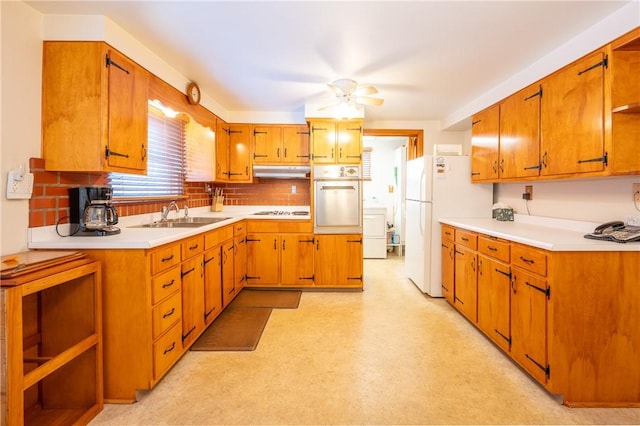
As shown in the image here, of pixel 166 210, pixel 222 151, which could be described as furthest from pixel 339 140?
pixel 166 210

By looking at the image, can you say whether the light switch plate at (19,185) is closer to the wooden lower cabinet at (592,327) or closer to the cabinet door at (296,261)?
the cabinet door at (296,261)

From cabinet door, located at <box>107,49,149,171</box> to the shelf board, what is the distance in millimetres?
3093

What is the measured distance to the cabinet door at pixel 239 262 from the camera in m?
3.35

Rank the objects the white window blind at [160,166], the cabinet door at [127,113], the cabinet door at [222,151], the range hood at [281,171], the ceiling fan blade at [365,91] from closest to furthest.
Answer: the cabinet door at [127,113] < the white window blind at [160,166] < the ceiling fan blade at [365,91] < the cabinet door at [222,151] < the range hood at [281,171]

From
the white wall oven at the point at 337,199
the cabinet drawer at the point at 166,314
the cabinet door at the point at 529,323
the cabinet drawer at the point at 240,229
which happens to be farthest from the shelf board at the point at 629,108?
the cabinet drawer at the point at 240,229

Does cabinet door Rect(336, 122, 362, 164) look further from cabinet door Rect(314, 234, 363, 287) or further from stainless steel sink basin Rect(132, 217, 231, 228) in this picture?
stainless steel sink basin Rect(132, 217, 231, 228)

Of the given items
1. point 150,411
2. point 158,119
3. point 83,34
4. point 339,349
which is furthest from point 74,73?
point 339,349

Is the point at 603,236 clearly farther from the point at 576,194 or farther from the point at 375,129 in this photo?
the point at 375,129

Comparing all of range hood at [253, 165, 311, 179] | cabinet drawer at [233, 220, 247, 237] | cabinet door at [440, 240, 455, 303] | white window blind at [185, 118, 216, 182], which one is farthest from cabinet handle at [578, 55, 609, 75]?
white window blind at [185, 118, 216, 182]

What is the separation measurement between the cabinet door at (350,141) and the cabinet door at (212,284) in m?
1.91

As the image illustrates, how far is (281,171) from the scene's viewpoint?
13.3 ft

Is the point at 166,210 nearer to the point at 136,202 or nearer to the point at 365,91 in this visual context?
the point at 136,202

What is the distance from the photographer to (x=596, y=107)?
1877 mm

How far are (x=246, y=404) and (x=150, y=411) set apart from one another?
1.76ft
